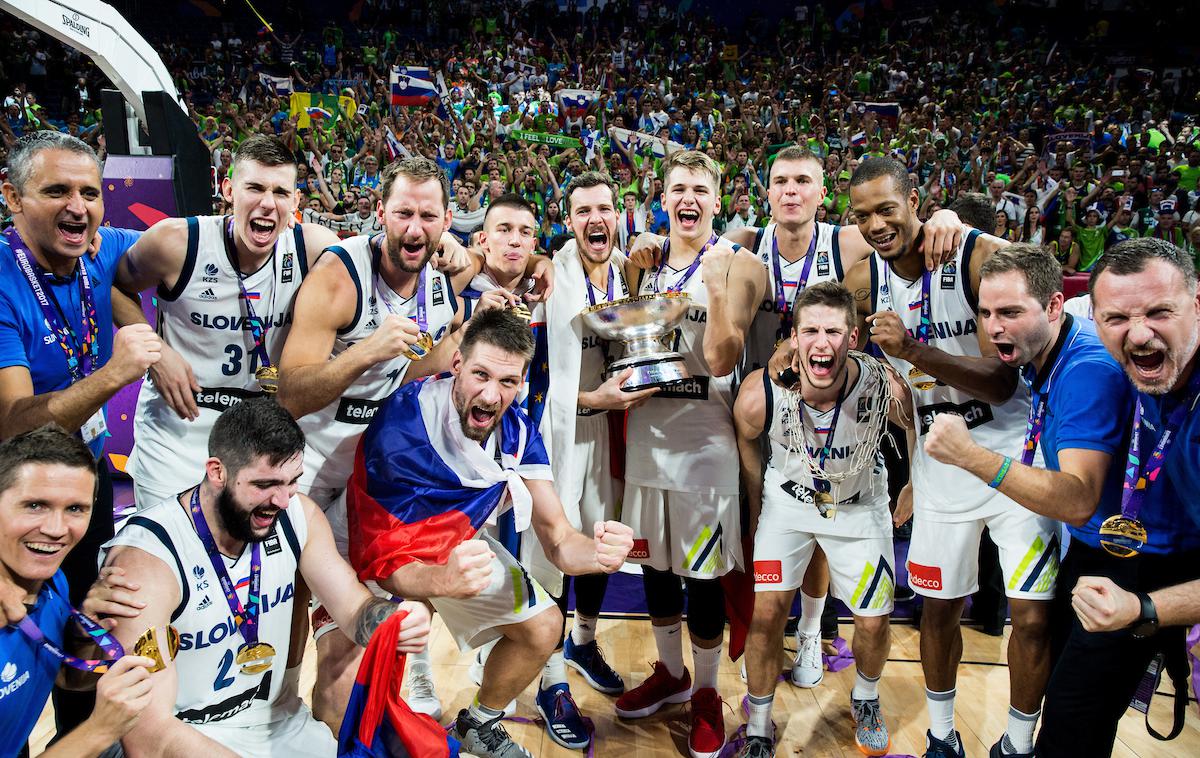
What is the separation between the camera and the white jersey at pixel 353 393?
3418mm

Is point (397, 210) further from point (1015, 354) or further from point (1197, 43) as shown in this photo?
point (1197, 43)

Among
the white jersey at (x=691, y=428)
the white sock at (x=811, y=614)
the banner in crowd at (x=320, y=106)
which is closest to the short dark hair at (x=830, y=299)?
the white jersey at (x=691, y=428)

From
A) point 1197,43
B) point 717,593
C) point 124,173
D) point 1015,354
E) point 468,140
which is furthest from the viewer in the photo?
point 1197,43

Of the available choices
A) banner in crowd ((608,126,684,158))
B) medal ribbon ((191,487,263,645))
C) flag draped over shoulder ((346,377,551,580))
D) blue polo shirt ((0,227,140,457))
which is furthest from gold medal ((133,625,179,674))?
banner in crowd ((608,126,684,158))

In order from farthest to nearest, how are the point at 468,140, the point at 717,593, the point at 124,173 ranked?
the point at 468,140
the point at 124,173
the point at 717,593

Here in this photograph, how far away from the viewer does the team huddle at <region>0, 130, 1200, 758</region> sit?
8.00 ft

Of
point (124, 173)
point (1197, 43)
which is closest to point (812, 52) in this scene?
point (1197, 43)

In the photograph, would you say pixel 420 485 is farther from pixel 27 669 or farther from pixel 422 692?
pixel 422 692

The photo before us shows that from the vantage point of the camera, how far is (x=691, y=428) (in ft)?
12.1

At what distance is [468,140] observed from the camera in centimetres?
1471

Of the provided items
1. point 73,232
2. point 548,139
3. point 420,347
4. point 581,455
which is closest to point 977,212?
point 581,455

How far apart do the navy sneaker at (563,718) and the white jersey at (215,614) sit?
1.33 meters

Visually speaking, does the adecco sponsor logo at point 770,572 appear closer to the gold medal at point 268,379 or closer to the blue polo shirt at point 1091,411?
the blue polo shirt at point 1091,411

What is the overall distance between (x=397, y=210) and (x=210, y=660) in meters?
1.79
